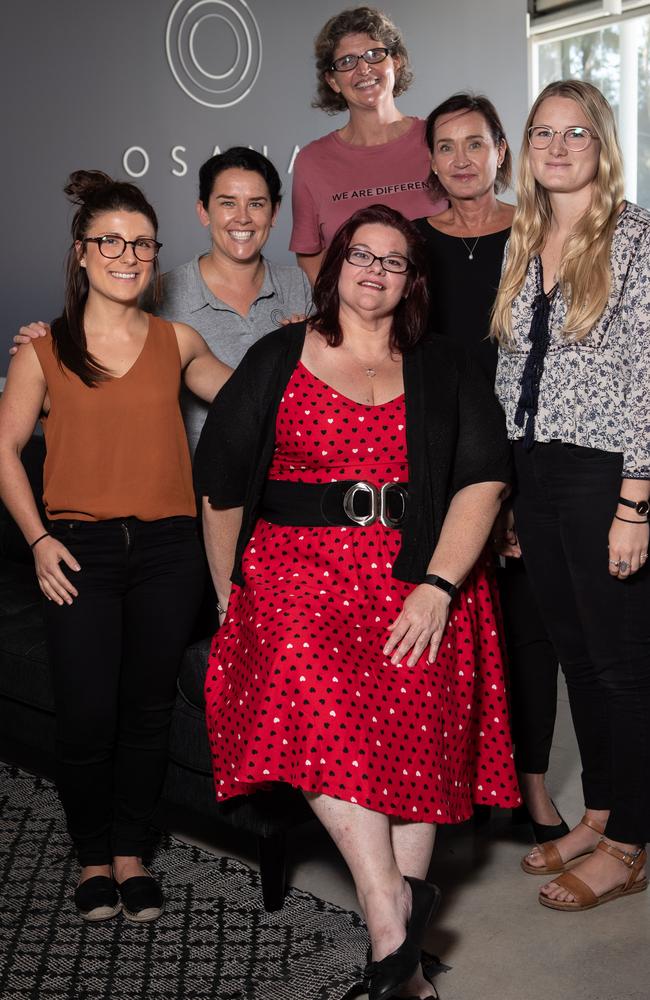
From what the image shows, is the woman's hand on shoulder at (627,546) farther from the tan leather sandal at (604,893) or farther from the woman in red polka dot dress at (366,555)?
the tan leather sandal at (604,893)

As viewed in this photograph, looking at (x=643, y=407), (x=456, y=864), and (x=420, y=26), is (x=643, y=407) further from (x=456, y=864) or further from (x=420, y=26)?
(x=420, y=26)

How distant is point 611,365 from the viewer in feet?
7.47

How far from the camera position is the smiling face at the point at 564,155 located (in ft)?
7.41

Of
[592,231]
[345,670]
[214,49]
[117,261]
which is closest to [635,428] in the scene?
[592,231]

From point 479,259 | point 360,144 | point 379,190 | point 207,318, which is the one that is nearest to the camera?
point 479,259

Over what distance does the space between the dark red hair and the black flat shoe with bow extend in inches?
43.0

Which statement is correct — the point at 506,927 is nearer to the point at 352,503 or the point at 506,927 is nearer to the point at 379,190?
the point at 352,503

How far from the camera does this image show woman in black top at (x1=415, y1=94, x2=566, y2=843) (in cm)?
263

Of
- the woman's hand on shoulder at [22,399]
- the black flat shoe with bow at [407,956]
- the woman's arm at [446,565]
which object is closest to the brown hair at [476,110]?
the woman's arm at [446,565]

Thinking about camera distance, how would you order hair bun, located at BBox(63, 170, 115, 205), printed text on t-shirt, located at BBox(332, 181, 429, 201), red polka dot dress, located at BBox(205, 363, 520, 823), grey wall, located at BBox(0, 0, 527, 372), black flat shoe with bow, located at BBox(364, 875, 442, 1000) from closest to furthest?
black flat shoe with bow, located at BBox(364, 875, 442, 1000) → red polka dot dress, located at BBox(205, 363, 520, 823) → hair bun, located at BBox(63, 170, 115, 205) → printed text on t-shirt, located at BBox(332, 181, 429, 201) → grey wall, located at BBox(0, 0, 527, 372)

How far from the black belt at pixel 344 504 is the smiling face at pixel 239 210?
780mm

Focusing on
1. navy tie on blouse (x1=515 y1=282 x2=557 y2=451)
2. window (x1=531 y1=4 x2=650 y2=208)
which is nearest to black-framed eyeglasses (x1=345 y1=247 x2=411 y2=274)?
navy tie on blouse (x1=515 y1=282 x2=557 y2=451)

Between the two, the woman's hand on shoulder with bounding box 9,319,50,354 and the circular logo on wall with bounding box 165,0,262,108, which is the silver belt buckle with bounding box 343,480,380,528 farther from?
the circular logo on wall with bounding box 165,0,262,108

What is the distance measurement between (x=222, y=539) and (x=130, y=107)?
3374 mm
